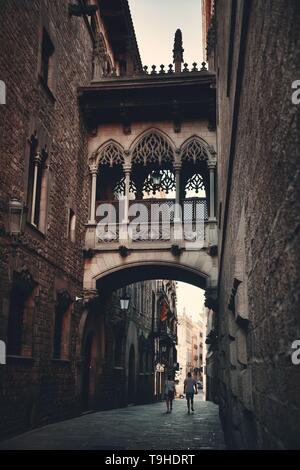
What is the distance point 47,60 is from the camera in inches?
515

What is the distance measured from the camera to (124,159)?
655 inches

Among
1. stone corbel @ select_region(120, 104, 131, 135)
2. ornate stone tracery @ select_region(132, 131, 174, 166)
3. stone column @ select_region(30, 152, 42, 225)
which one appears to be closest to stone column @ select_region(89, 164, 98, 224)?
ornate stone tracery @ select_region(132, 131, 174, 166)

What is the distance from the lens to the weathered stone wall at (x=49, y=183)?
9844 millimetres

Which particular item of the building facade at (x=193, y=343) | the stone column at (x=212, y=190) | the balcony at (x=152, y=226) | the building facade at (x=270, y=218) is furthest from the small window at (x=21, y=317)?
the building facade at (x=193, y=343)

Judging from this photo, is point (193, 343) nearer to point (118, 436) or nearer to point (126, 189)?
point (126, 189)

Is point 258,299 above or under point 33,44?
under

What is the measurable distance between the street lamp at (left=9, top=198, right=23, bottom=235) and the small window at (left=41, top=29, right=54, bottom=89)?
474 cm

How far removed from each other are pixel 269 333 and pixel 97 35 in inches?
652

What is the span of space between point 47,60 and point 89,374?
947 cm

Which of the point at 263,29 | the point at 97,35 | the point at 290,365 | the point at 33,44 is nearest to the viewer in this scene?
the point at 290,365

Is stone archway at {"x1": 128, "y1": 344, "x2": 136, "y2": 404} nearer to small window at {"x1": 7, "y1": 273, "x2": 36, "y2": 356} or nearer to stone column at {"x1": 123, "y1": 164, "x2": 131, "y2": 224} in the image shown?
stone column at {"x1": 123, "y1": 164, "x2": 131, "y2": 224}

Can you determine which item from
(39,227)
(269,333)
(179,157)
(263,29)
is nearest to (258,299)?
(269,333)

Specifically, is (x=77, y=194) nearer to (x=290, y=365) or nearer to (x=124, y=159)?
(x=124, y=159)

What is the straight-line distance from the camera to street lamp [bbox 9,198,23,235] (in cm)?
889
